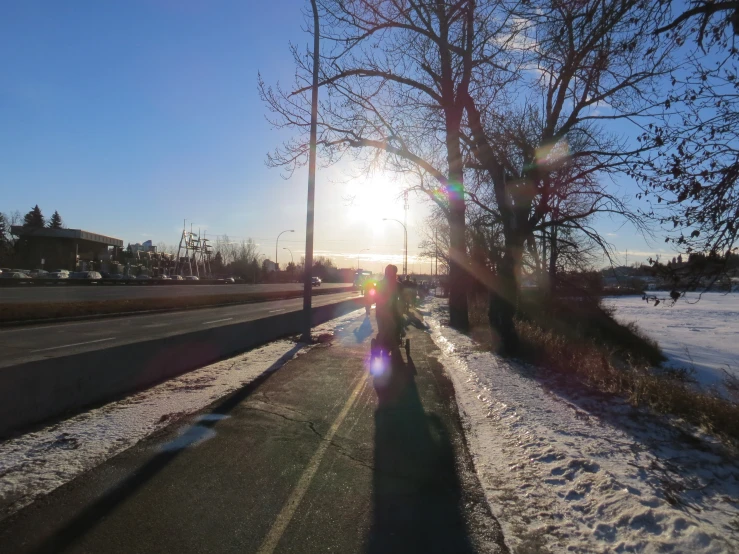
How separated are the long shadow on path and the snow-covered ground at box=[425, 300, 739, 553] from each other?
36cm

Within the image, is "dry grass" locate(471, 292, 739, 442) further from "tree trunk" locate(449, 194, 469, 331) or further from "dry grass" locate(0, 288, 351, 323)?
"dry grass" locate(0, 288, 351, 323)

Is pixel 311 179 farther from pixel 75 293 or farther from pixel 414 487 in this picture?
pixel 75 293

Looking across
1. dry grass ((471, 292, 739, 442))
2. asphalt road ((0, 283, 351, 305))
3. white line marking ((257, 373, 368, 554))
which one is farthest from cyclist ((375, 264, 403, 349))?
asphalt road ((0, 283, 351, 305))

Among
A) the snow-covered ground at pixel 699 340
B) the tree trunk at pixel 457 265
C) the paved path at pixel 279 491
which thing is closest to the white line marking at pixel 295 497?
the paved path at pixel 279 491

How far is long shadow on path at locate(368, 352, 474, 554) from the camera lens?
4027 millimetres

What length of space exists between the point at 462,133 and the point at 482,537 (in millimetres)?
14390

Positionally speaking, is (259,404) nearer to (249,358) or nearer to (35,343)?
(249,358)

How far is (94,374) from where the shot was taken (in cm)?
766

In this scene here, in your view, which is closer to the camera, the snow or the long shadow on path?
the long shadow on path

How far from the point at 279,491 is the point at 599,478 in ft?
9.49

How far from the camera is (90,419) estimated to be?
6863 mm

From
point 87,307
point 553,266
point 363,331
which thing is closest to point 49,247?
point 87,307

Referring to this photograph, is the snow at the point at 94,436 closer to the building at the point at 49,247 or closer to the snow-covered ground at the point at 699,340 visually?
the snow-covered ground at the point at 699,340

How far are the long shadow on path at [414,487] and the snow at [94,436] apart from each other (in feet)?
7.32
